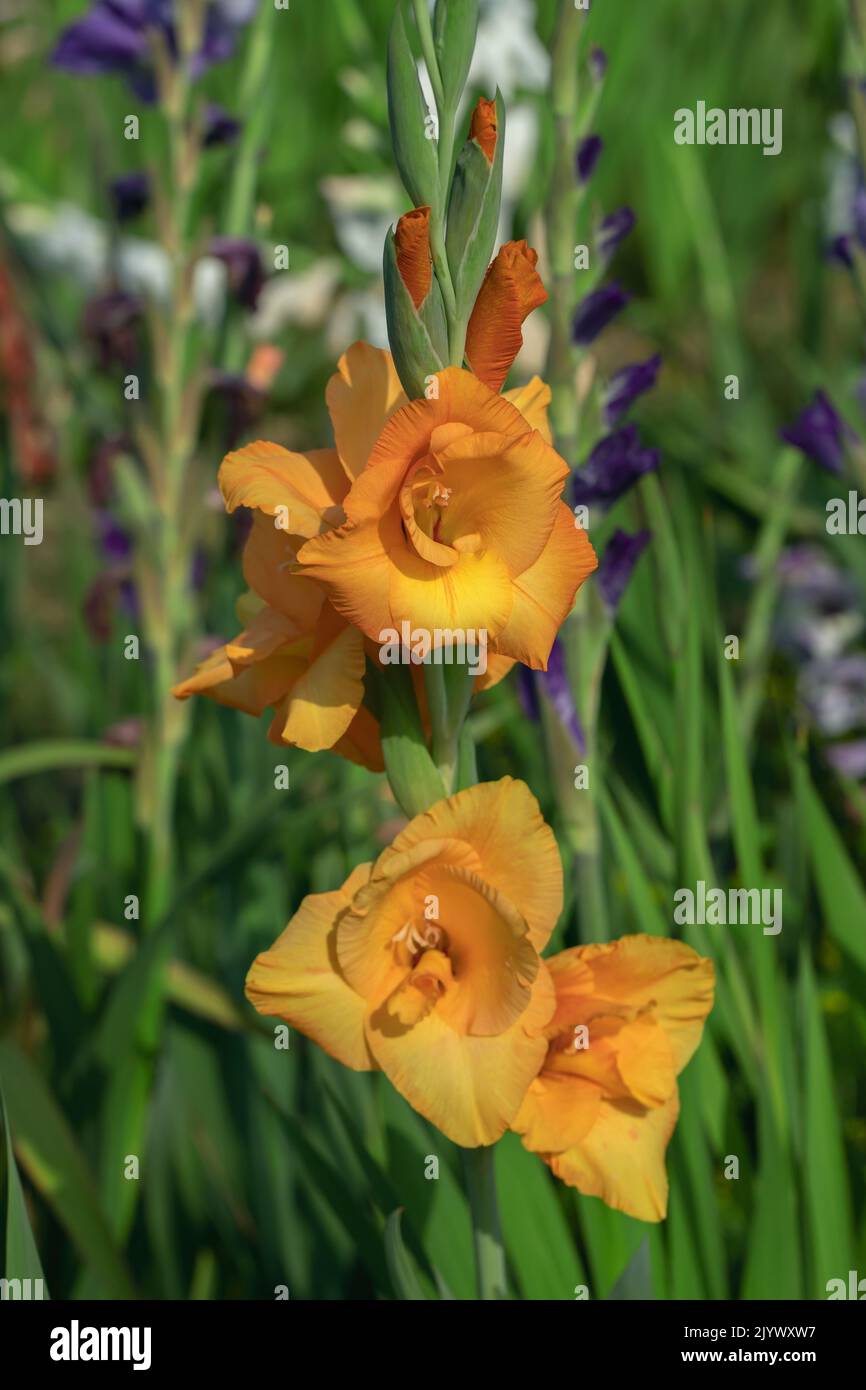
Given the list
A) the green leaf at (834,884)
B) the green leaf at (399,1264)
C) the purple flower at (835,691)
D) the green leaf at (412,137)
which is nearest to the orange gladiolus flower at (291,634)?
the green leaf at (412,137)

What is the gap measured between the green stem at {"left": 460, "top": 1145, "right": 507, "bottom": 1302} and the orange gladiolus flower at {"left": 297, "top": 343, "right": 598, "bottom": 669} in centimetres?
24

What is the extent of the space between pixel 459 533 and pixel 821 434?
85 centimetres

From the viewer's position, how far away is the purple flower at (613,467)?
98cm

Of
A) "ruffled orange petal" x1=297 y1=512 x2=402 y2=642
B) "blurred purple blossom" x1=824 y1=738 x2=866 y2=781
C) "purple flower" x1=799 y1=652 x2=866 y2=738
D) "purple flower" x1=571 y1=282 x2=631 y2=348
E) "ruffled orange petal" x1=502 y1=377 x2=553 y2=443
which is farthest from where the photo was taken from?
"purple flower" x1=799 y1=652 x2=866 y2=738

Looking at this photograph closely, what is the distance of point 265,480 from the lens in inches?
22.5

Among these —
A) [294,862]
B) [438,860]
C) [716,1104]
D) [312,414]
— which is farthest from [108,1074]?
[312,414]

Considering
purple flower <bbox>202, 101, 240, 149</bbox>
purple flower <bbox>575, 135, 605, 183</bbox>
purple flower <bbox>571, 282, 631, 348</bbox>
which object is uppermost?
purple flower <bbox>202, 101, 240, 149</bbox>

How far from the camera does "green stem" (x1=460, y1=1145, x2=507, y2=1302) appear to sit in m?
0.62

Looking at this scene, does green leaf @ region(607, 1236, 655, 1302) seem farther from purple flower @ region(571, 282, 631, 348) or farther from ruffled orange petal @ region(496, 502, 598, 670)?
A: purple flower @ region(571, 282, 631, 348)

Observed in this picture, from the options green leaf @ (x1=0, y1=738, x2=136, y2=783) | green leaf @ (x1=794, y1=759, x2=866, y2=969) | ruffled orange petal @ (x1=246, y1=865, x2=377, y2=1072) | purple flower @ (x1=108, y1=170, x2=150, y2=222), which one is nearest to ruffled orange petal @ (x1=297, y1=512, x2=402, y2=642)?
ruffled orange petal @ (x1=246, y1=865, x2=377, y2=1072)

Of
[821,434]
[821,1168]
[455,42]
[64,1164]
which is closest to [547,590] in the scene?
[455,42]

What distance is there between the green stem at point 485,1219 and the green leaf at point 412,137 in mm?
421

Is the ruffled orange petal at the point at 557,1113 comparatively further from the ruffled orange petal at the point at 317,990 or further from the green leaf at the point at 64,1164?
the green leaf at the point at 64,1164

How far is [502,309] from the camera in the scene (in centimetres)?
56
